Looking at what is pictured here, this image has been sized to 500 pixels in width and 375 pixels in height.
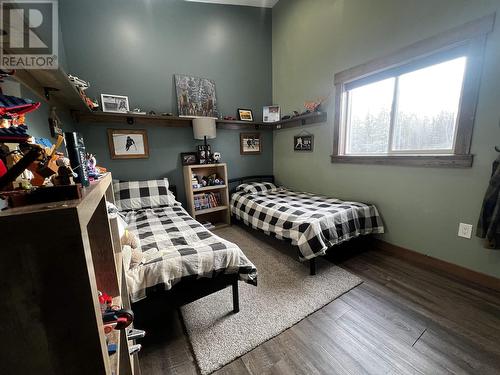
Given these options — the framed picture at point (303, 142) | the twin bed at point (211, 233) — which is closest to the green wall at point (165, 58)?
the twin bed at point (211, 233)

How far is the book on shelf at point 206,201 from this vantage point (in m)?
3.21

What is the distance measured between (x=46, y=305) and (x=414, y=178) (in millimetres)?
2680

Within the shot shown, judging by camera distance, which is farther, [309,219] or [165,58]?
[165,58]

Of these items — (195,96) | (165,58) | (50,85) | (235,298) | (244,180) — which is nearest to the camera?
(50,85)

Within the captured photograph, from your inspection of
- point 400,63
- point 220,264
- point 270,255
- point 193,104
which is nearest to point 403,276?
point 270,255

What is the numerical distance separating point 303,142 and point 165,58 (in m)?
2.38

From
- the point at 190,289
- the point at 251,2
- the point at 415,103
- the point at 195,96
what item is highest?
the point at 251,2

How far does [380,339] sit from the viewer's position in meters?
1.32

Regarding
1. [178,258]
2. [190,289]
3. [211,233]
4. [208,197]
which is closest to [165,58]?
[208,197]

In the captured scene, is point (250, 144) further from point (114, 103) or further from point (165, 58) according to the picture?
point (114, 103)

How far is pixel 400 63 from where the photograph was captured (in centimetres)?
212

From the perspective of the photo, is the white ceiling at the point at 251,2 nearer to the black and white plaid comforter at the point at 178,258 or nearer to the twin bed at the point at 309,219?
the twin bed at the point at 309,219

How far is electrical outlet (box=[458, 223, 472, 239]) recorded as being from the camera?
1802 millimetres
